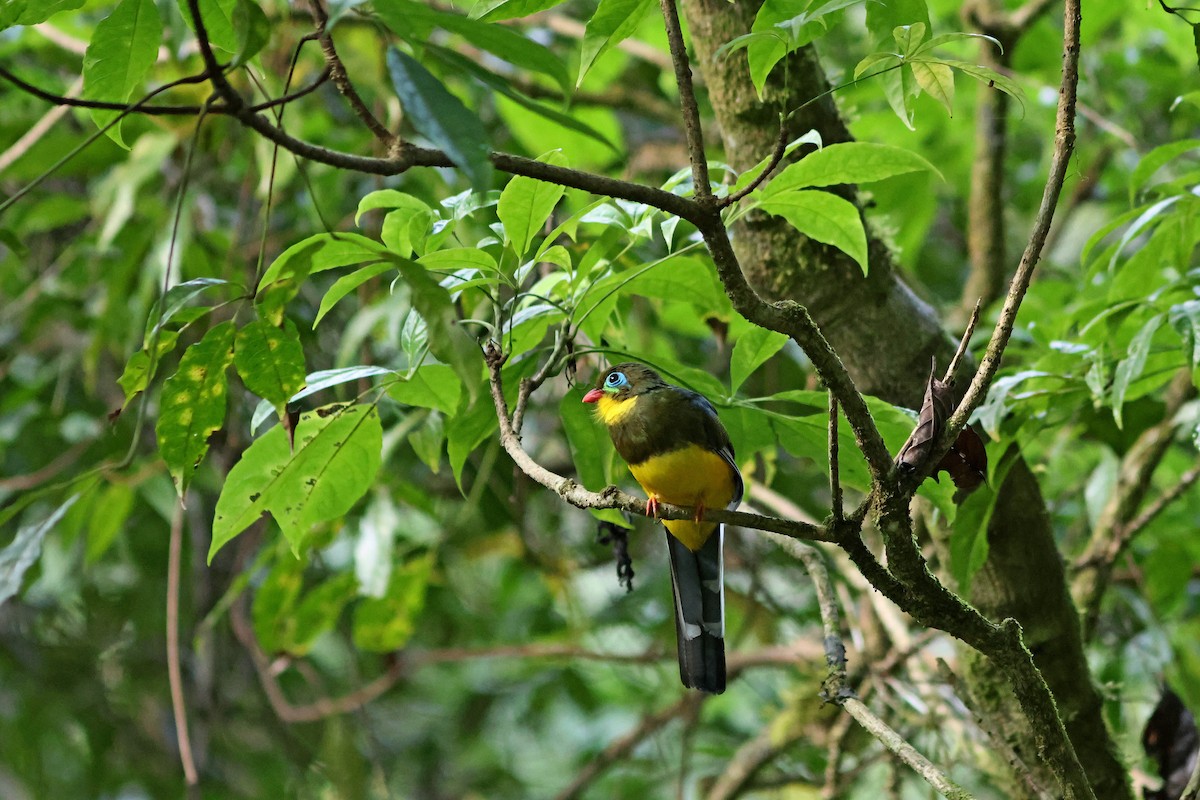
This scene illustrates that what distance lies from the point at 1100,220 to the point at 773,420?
8.95 feet

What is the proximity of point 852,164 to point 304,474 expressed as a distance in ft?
2.80

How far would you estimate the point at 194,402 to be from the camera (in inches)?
52.0

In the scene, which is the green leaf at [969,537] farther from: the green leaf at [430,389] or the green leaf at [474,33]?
the green leaf at [474,33]

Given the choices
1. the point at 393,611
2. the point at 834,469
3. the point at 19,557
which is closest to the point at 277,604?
the point at 393,611

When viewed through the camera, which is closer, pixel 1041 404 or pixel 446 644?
pixel 1041 404

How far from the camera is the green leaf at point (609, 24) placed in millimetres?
1364

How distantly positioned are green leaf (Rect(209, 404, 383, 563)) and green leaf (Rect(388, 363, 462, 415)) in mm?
52

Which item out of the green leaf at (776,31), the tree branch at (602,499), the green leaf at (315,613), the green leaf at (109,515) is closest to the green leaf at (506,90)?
the green leaf at (776,31)

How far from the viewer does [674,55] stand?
1116mm

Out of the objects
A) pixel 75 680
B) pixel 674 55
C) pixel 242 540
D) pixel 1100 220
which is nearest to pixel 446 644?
pixel 242 540

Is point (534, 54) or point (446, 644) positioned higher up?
point (534, 54)

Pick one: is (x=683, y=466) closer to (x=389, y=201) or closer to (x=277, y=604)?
(x=389, y=201)

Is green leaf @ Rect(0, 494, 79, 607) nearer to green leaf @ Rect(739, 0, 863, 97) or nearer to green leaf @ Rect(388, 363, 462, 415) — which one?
green leaf @ Rect(388, 363, 462, 415)

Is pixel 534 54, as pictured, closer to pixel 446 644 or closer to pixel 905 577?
pixel 905 577
